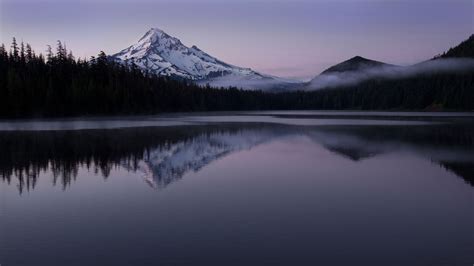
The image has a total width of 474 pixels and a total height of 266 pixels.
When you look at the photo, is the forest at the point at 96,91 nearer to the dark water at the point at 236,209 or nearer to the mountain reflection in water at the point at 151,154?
the mountain reflection in water at the point at 151,154

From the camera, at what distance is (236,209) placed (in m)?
16.4

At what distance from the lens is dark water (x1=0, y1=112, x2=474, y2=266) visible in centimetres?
1168

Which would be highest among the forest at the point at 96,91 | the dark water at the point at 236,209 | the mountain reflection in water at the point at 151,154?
the forest at the point at 96,91

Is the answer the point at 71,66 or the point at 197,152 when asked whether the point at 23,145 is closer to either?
the point at 197,152

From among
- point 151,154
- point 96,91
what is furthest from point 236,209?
point 96,91

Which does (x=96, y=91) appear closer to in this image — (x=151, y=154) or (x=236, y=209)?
(x=151, y=154)

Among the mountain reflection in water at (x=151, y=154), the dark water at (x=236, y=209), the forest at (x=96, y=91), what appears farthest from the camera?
the forest at (x=96, y=91)

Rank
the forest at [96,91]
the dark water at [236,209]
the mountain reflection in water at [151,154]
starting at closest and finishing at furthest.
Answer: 1. the dark water at [236,209]
2. the mountain reflection in water at [151,154]
3. the forest at [96,91]

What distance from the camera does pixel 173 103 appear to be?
14988 cm

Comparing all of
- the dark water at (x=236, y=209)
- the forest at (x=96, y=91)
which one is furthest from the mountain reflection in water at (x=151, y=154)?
the forest at (x=96, y=91)

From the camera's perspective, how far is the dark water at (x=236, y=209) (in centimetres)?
1168

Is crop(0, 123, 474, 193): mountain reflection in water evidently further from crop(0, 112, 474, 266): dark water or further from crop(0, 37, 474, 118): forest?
crop(0, 37, 474, 118): forest

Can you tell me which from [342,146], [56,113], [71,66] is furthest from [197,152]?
[71,66]

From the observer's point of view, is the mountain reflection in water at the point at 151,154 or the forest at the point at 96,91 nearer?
the mountain reflection in water at the point at 151,154
